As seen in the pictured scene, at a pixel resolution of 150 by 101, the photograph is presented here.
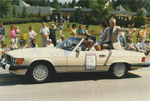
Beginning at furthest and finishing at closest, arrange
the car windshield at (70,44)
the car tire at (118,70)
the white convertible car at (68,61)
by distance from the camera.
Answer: the car tire at (118,70) → the car windshield at (70,44) → the white convertible car at (68,61)

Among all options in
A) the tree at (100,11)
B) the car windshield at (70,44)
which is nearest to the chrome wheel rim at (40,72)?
the car windshield at (70,44)

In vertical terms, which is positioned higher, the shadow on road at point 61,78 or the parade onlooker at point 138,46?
the parade onlooker at point 138,46

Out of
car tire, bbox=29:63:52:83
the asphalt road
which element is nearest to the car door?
the asphalt road

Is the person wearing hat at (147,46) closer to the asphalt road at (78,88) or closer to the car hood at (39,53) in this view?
the asphalt road at (78,88)

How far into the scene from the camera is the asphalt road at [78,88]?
6199mm

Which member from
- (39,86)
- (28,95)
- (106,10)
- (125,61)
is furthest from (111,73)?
(106,10)

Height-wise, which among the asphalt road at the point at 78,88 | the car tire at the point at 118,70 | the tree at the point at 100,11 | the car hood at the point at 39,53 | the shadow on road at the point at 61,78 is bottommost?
the asphalt road at the point at 78,88

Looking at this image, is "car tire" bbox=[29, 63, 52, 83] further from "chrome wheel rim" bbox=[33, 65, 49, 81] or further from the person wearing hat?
the person wearing hat

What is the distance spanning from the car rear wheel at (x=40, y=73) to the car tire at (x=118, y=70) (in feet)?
7.05

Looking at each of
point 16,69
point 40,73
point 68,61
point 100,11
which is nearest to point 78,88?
point 68,61

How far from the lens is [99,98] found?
6.16m

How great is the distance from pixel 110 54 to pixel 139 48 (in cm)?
733

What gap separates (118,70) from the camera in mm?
8406

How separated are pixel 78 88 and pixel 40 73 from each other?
122 centimetres
